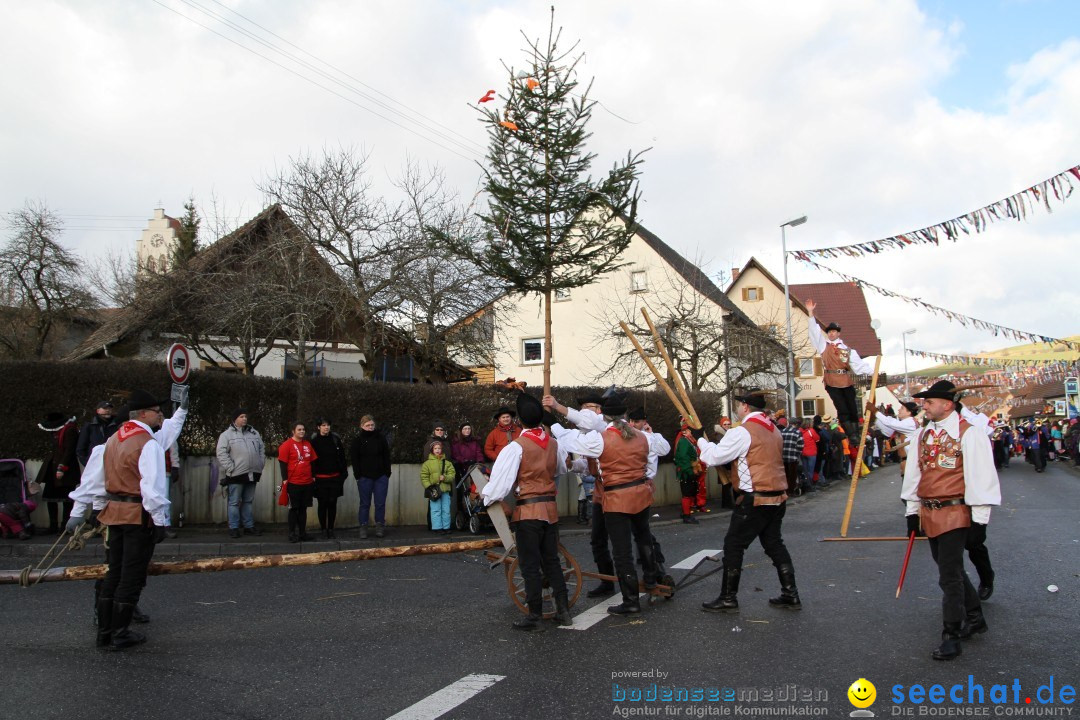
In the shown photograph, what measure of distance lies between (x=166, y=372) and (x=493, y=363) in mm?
10087

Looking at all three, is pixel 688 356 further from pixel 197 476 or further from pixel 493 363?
pixel 197 476

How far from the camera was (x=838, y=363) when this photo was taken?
964 centimetres

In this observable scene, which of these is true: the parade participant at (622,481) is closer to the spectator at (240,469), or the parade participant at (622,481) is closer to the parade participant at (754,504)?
the parade participant at (754,504)

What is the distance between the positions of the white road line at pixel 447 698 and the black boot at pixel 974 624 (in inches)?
136

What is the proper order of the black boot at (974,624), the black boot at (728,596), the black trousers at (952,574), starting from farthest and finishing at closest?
the black boot at (728,596) < the black boot at (974,624) < the black trousers at (952,574)

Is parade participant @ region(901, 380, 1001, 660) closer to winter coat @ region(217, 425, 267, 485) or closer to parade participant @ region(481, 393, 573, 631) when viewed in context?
parade participant @ region(481, 393, 573, 631)

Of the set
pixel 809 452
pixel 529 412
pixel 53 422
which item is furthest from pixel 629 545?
pixel 809 452

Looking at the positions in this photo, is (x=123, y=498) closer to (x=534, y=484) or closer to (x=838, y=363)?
(x=534, y=484)

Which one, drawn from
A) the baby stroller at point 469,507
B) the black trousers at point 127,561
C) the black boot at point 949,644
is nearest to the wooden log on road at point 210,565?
the black trousers at point 127,561

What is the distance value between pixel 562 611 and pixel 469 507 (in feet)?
20.1

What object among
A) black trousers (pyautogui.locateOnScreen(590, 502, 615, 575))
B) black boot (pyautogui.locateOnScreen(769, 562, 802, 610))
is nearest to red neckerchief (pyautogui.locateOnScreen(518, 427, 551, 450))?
black trousers (pyautogui.locateOnScreen(590, 502, 615, 575))

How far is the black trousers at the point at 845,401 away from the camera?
10078mm

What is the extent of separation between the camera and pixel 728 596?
6.57 meters

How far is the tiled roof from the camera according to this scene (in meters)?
54.0
